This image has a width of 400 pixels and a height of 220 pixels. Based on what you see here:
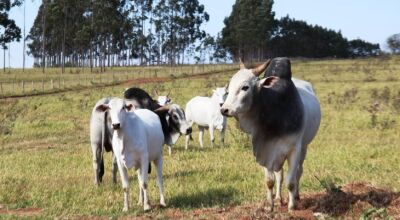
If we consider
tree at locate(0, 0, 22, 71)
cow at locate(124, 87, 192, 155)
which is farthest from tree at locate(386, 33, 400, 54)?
cow at locate(124, 87, 192, 155)

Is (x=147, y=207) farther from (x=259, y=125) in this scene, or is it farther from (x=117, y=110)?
(x=259, y=125)

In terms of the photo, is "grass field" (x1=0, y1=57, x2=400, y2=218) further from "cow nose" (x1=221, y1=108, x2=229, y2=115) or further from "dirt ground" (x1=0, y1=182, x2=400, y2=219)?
"cow nose" (x1=221, y1=108, x2=229, y2=115)

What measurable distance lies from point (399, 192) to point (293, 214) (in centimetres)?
199

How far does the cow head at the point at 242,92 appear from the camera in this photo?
6.98m

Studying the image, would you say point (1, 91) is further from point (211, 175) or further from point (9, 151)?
point (211, 175)

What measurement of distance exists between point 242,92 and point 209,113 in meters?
10.4

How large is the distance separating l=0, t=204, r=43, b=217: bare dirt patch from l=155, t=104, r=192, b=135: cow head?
13.1ft

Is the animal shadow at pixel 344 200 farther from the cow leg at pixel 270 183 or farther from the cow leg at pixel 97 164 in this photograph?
the cow leg at pixel 97 164

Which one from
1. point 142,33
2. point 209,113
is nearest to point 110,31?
point 142,33

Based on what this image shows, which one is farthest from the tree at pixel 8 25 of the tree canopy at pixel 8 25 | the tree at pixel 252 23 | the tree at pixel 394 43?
the tree at pixel 394 43

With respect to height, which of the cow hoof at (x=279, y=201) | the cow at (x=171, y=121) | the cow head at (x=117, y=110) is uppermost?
the cow head at (x=117, y=110)

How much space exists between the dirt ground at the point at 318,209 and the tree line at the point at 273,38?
7523cm

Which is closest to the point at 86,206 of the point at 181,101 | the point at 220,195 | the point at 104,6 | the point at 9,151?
the point at 220,195

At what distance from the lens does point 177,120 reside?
12109mm
